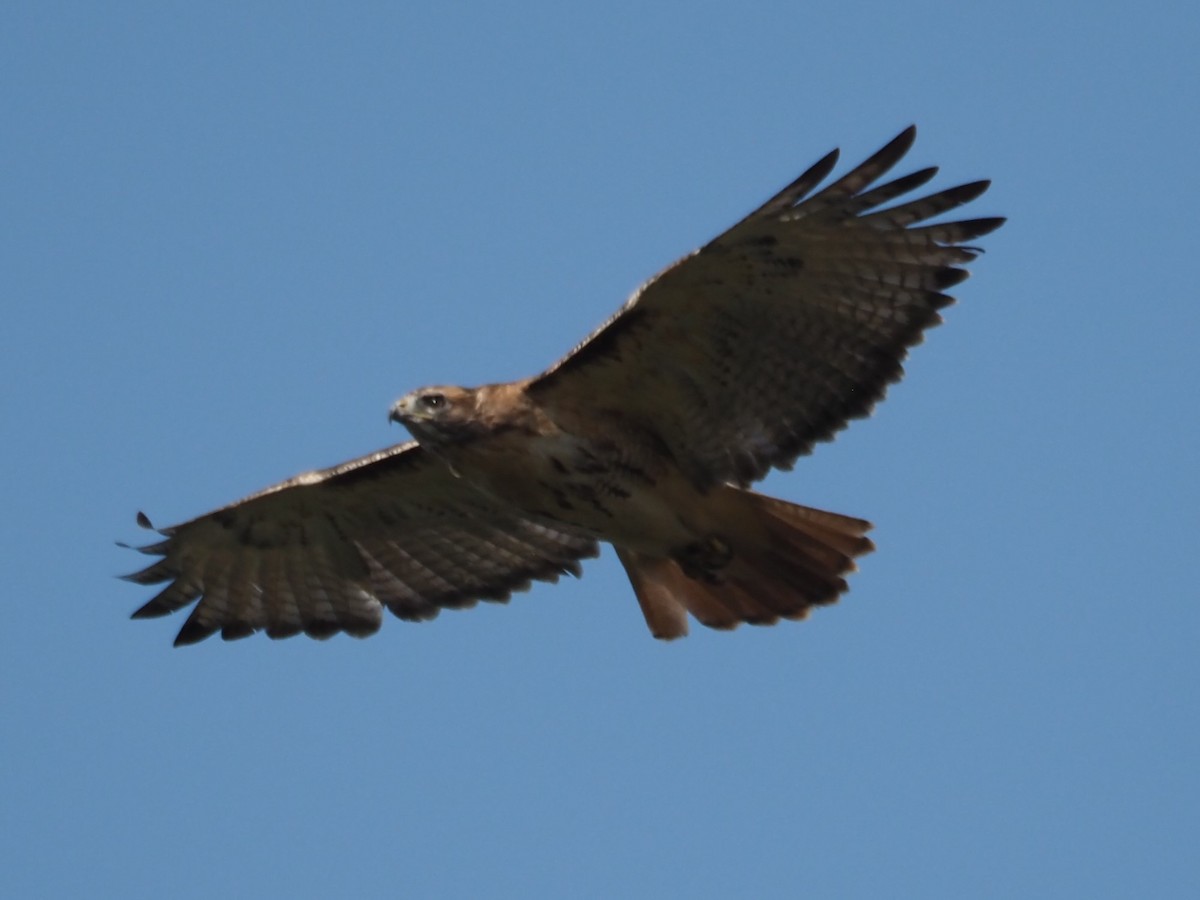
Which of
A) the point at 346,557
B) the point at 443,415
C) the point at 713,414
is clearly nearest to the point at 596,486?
the point at 713,414

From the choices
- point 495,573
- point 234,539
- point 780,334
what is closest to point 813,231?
point 780,334

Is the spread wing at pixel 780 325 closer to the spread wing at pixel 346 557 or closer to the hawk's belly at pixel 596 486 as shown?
the hawk's belly at pixel 596 486

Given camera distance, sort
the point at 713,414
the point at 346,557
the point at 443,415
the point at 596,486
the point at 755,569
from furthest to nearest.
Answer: the point at 346,557 < the point at 755,569 < the point at 713,414 < the point at 596,486 < the point at 443,415

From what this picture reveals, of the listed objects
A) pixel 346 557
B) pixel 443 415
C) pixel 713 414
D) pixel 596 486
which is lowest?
pixel 596 486

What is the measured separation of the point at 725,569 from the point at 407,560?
2.16 meters

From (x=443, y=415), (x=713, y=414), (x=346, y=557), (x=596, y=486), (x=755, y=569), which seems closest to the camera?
(x=443, y=415)

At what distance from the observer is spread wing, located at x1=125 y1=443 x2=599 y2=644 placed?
12.2 metres

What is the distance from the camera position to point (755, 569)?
37.4ft

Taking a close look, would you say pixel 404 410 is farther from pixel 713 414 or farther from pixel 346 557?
pixel 346 557

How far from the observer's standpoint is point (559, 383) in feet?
35.4

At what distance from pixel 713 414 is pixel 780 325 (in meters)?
0.61

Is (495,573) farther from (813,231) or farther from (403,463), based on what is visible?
(813,231)

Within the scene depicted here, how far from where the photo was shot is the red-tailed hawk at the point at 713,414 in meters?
10.5

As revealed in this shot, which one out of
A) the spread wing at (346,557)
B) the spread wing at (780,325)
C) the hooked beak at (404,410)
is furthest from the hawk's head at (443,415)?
the spread wing at (346,557)
